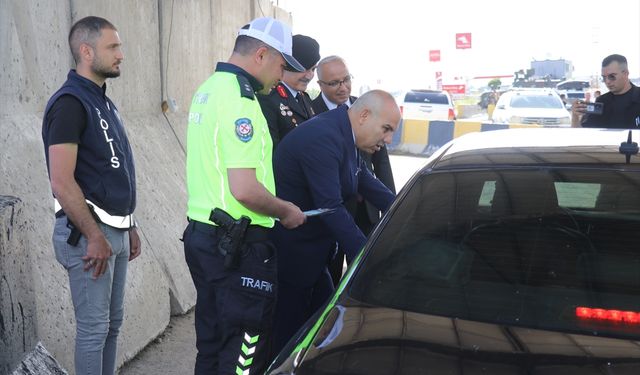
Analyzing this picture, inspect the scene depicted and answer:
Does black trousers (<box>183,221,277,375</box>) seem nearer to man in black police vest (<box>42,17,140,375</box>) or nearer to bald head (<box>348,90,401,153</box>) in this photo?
man in black police vest (<box>42,17,140,375</box>)

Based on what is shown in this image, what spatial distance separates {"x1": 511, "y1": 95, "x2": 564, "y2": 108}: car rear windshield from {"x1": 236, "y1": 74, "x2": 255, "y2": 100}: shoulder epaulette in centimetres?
1703

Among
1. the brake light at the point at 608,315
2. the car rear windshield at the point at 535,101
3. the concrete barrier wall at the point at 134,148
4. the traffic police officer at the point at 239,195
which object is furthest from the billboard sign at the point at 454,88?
the brake light at the point at 608,315

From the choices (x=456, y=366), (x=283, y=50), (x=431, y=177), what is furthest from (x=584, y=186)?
(x=283, y=50)

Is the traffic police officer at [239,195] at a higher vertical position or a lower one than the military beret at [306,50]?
lower

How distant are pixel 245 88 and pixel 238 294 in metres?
0.79

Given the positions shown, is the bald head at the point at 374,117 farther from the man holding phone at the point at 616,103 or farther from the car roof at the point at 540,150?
the man holding phone at the point at 616,103

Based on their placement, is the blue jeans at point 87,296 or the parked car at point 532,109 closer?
the blue jeans at point 87,296

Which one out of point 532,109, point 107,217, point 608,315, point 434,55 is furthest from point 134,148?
point 434,55

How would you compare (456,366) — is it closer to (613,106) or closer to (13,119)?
(13,119)

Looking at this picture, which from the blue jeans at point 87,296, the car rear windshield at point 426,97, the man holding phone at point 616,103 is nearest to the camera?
the blue jeans at point 87,296

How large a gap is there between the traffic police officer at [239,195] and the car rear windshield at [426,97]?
19.7 meters

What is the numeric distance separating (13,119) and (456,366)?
313 centimetres

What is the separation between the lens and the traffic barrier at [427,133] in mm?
15180

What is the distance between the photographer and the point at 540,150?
8.84ft
